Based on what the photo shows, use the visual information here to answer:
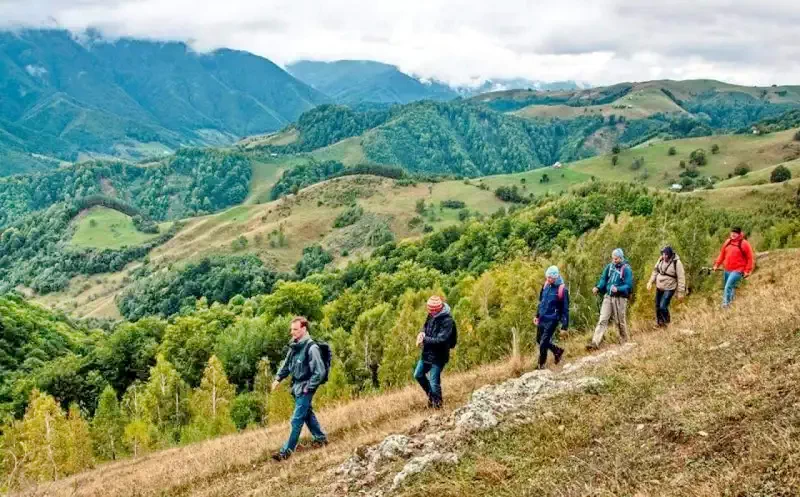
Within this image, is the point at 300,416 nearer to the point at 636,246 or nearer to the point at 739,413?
the point at 739,413

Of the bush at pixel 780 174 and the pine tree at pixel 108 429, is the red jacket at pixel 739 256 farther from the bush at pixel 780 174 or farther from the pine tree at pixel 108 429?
the bush at pixel 780 174

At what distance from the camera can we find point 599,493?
735 cm

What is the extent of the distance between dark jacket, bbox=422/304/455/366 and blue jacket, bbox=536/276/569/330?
3257 mm

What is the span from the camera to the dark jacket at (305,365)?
539 inches

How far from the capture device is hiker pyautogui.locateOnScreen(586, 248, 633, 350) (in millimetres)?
17281

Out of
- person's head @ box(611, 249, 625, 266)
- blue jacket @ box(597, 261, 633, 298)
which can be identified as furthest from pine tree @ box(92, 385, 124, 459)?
person's head @ box(611, 249, 625, 266)

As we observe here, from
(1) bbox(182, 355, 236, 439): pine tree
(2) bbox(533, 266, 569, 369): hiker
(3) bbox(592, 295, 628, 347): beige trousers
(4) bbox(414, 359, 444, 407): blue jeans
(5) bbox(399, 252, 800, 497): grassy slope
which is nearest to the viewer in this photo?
(5) bbox(399, 252, 800, 497): grassy slope

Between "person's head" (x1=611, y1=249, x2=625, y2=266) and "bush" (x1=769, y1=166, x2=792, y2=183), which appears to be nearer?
"person's head" (x1=611, y1=249, x2=625, y2=266)

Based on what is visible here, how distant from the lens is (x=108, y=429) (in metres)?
50.8

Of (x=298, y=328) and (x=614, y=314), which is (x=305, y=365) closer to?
(x=298, y=328)

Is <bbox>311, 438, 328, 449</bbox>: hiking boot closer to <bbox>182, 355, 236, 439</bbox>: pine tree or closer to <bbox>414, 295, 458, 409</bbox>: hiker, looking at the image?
<bbox>414, 295, 458, 409</bbox>: hiker

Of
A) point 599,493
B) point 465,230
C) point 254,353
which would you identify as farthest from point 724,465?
point 465,230

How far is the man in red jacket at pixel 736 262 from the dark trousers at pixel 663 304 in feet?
6.11

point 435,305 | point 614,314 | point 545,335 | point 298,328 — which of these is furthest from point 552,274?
point 298,328
